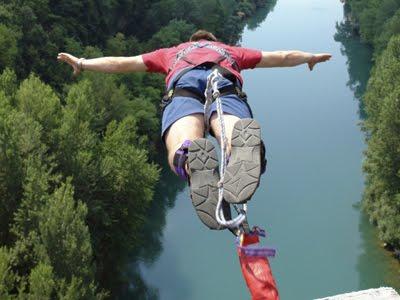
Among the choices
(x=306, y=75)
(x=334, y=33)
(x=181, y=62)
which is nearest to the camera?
(x=181, y=62)

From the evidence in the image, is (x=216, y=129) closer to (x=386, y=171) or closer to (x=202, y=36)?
(x=202, y=36)

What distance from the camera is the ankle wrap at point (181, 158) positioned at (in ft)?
11.4

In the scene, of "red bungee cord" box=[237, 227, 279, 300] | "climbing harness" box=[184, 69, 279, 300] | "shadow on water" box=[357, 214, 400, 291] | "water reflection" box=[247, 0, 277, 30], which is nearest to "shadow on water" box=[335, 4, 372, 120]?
"water reflection" box=[247, 0, 277, 30]

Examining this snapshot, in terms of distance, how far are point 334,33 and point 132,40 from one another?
16762 millimetres

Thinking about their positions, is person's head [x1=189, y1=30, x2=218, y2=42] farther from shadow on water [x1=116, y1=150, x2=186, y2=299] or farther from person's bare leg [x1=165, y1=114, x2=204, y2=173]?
shadow on water [x1=116, y1=150, x2=186, y2=299]

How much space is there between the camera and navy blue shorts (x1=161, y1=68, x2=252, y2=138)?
378 centimetres

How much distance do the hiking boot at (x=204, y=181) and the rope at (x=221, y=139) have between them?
4cm

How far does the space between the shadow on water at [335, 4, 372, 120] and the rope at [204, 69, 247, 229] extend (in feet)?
72.3

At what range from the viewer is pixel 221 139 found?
11.2 feet

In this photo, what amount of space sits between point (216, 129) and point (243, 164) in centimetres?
60

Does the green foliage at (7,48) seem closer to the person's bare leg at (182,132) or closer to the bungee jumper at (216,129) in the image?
the bungee jumper at (216,129)

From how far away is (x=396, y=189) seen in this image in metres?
16.2

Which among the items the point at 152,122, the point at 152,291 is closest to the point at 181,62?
the point at 152,291

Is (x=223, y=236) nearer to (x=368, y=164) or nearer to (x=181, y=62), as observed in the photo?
(x=368, y=164)
